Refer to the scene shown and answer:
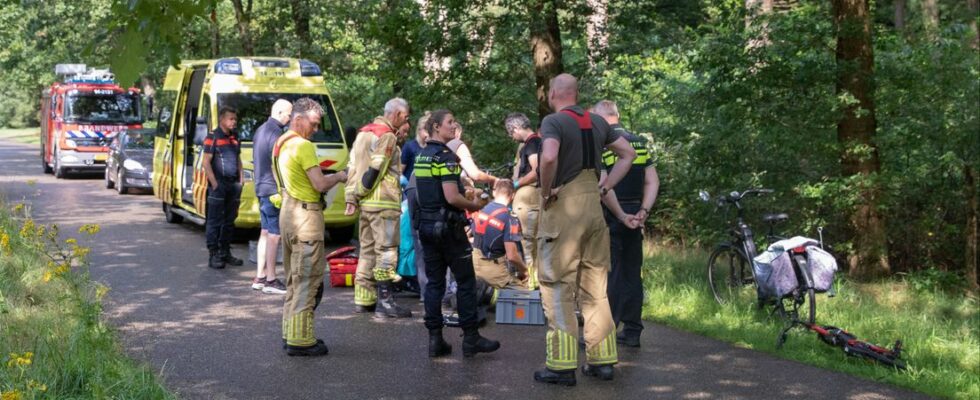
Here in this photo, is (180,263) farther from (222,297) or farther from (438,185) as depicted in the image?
(438,185)

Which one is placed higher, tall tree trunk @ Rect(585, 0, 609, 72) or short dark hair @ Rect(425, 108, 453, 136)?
tall tree trunk @ Rect(585, 0, 609, 72)

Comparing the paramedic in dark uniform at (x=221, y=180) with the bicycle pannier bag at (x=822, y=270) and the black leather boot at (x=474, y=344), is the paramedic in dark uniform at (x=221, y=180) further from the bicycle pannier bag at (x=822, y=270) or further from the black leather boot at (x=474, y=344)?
the bicycle pannier bag at (x=822, y=270)

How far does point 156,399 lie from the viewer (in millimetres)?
6504

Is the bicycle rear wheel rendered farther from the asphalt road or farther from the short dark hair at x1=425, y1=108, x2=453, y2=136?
the short dark hair at x1=425, y1=108, x2=453, y2=136

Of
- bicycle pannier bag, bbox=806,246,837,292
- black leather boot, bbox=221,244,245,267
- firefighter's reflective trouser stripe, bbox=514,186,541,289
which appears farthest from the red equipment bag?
bicycle pannier bag, bbox=806,246,837,292

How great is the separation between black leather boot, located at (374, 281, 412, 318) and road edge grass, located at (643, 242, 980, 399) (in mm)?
2072

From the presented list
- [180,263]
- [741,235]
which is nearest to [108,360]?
[741,235]

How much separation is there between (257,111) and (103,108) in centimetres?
1534

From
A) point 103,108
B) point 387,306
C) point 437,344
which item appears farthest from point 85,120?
point 437,344

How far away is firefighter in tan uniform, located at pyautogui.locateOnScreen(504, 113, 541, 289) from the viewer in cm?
967

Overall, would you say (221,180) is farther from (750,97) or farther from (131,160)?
(131,160)

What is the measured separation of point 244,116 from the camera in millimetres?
15766

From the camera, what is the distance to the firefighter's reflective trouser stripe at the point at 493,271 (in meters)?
10.3

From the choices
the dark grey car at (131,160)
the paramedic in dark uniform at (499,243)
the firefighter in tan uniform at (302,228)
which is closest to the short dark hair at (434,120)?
the firefighter in tan uniform at (302,228)
